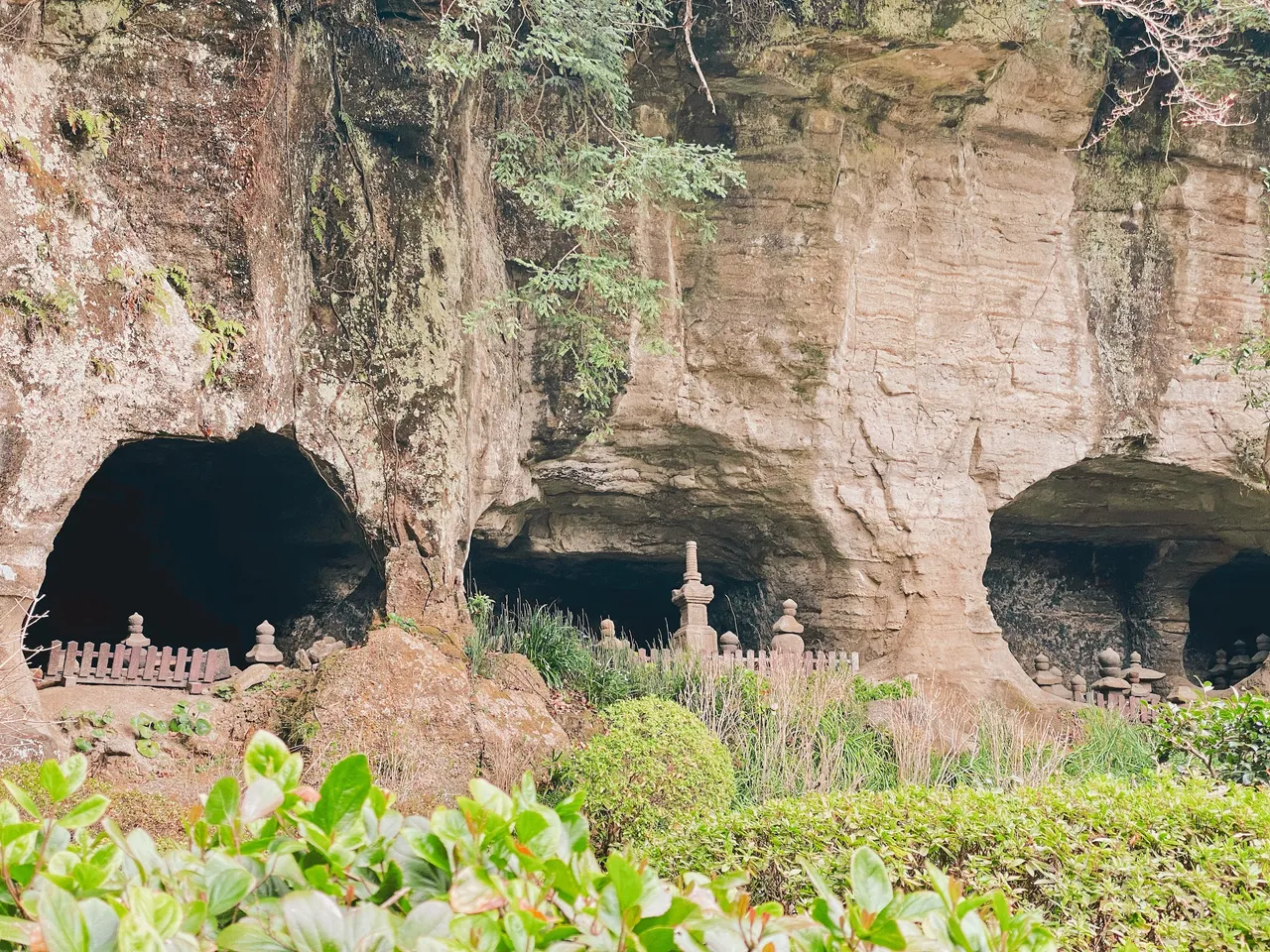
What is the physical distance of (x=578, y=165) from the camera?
39.2ft

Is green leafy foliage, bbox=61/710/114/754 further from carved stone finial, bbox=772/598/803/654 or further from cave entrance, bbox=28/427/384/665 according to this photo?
carved stone finial, bbox=772/598/803/654

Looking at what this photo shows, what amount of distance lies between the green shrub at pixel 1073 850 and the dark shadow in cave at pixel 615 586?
345 inches

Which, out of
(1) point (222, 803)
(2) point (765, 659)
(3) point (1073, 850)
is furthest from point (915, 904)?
(2) point (765, 659)

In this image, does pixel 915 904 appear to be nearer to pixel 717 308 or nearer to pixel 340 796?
pixel 340 796

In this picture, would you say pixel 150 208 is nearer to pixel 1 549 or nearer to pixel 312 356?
pixel 312 356

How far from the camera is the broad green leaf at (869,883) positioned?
1.94 metres

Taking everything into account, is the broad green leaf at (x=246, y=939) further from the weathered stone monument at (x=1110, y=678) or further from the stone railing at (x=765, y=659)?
the weathered stone monument at (x=1110, y=678)

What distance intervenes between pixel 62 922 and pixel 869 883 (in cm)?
116

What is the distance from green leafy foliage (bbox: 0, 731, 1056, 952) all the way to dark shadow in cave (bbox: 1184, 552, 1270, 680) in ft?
60.3

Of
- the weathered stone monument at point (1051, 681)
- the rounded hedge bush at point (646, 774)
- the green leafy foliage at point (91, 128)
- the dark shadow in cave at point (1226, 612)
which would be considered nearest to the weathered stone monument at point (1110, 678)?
the weathered stone monument at point (1051, 681)

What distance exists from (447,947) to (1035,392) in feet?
44.7

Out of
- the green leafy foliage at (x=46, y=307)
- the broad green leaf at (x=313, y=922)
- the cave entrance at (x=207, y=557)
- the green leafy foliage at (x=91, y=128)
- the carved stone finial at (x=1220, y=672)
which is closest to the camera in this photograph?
the broad green leaf at (x=313, y=922)

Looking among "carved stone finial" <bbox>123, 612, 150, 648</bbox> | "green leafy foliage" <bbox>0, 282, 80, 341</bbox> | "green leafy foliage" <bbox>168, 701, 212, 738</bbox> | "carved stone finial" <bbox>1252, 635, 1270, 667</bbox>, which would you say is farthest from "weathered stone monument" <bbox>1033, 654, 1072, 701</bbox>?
"green leafy foliage" <bbox>0, 282, 80, 341</bbox>

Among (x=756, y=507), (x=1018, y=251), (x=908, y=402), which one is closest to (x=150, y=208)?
(x=756, y=507)
